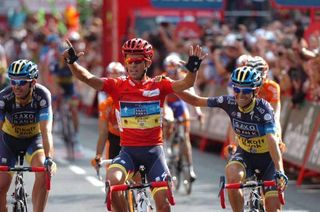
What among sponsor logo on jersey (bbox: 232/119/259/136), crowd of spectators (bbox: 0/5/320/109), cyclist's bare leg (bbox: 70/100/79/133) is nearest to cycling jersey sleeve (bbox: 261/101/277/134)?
sponsor logo on jersey (bbox: 232/119/259/136)

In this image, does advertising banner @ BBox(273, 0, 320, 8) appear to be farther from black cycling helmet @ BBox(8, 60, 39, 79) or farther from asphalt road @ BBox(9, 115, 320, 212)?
black cycling helmet @ BBox(8, 60, 39, 79)

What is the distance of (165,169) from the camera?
1130 centimetres

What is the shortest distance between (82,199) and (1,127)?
3.98 meters

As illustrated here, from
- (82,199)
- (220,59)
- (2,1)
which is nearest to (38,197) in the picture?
(82,199)

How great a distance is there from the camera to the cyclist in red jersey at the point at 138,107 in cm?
1134

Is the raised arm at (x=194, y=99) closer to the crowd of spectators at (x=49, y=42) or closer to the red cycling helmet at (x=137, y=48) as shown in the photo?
the red cycling helmet at (x=137, y=48)

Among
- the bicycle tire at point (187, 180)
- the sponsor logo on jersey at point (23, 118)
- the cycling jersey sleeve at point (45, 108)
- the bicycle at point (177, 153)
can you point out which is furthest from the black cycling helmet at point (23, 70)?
the bicycle at point (177, 153)

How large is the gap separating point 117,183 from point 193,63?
1.34m

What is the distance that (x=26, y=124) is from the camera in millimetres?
12430

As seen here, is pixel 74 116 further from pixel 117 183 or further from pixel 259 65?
pixel 117 183

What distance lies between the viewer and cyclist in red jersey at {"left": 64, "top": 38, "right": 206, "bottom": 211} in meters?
11.3

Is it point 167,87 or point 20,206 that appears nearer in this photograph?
point 167,87

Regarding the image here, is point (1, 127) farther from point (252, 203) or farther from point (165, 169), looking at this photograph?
point (252, 203)

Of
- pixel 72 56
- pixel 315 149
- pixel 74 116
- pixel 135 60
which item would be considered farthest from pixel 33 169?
pixel 74 116
